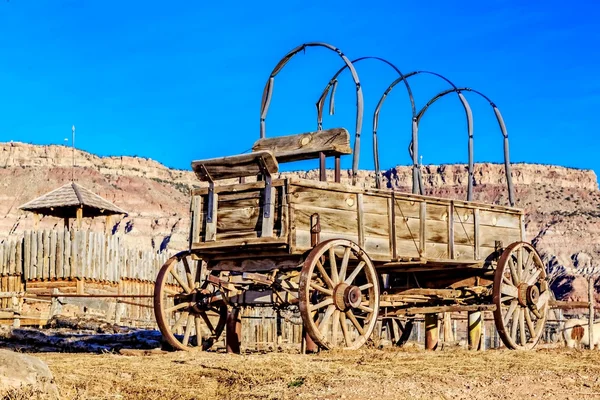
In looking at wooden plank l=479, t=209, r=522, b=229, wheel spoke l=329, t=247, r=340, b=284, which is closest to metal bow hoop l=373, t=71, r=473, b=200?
wooden plank l=479, t=209, r=522, b=229

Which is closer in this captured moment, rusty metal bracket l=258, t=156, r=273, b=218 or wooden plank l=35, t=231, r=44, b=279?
rusty metal bracket l=258, t=156, r=273, b=218

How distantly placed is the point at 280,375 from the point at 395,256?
376 cm

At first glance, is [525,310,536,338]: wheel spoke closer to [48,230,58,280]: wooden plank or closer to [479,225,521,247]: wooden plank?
[479,225,521,247]: wooden plank

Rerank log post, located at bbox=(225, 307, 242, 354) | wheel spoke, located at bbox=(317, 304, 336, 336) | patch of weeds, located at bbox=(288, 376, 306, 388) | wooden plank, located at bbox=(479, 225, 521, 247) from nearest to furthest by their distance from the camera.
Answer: patch of weeds, located at bbox=(288, 376, 306, 388), wheel spoke, located at bbox=(317, 304, 336, 336), log post, located at bbox=(225, 307, 242, 354), wooden plank, located at bbox=(479, 225, 521, 247)

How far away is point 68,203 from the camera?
30156 millimetres

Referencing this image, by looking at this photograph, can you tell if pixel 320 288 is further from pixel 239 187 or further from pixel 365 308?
pixel 239 187

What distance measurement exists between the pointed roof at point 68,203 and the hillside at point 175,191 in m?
63.2

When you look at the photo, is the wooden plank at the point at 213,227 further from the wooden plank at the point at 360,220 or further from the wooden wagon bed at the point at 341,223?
the wooden plank at the point at 360,220

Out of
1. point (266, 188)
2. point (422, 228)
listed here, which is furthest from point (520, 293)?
point (266, 188)

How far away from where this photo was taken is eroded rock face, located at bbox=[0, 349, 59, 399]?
6.67 metres

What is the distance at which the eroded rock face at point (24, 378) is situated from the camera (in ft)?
21.9

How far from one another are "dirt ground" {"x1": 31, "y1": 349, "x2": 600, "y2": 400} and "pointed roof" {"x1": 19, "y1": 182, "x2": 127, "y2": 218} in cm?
2178

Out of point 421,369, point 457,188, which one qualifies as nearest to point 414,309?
point 421,369

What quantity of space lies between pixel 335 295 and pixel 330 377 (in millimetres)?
2429
